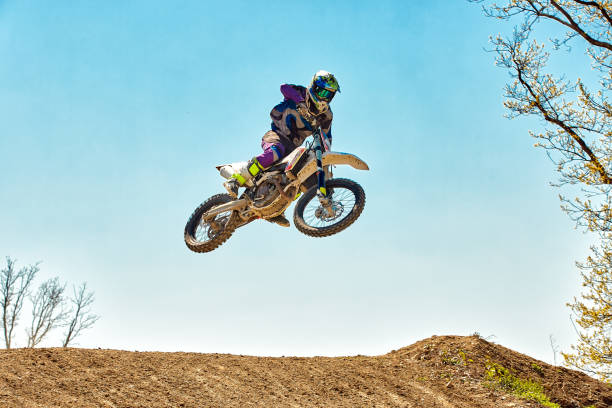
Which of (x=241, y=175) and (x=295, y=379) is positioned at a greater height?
(x=241, y=175)

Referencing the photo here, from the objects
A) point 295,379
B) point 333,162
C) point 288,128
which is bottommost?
point 295,379

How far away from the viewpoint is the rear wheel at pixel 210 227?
490 inches

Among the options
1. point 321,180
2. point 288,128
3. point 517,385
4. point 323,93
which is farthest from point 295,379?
point 323,93

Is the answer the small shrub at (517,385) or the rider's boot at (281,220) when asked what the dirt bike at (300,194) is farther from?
the small shrub at (517,385)

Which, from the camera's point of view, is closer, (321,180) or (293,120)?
(321,180)

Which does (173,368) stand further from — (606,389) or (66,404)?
(606,389)

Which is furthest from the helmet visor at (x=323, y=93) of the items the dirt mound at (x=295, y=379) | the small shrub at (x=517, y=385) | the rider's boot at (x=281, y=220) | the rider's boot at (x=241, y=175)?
the small shrub at (x=517, y=385)

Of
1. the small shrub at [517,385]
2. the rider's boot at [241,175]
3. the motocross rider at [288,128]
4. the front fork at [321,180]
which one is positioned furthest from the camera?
the rider's boot at [241,175]

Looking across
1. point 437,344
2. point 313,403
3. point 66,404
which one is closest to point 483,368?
point 437,344

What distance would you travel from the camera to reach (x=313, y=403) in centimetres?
1004

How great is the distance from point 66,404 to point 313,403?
411 centimetres

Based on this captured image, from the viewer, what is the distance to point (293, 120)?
493 inches

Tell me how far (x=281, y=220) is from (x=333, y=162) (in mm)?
Answer: 1742

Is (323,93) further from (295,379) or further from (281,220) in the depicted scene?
(295,379)
